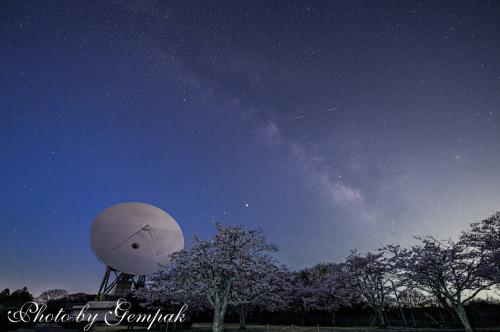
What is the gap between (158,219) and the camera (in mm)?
45000

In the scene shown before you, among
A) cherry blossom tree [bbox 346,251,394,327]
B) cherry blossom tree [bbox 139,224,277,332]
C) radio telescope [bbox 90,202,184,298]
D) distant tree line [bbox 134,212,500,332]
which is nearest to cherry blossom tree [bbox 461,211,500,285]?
distant tree line [bbox 134,212,500,332]

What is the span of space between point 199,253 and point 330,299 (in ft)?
99.1

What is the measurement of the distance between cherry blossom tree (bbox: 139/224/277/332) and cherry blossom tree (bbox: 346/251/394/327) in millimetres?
20068

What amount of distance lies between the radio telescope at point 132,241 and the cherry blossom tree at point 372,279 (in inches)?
1097

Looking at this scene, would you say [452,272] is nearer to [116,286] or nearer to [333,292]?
[333,292]

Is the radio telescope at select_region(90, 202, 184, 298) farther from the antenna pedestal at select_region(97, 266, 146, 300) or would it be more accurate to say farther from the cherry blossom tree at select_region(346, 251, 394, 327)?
the cherry blossom tree at select_region(346, 251, 394, 327)

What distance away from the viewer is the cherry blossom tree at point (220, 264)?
888 inches

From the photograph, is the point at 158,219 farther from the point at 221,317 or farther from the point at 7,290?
the point at 7,290

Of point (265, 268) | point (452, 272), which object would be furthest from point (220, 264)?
point (452, 272)

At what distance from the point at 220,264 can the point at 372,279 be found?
26.0 metres

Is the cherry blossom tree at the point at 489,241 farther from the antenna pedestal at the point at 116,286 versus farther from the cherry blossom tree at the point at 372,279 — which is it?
the antenna pedestal at the point at 116,286

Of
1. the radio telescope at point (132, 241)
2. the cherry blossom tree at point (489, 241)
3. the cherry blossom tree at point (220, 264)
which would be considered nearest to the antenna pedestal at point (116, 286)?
the radio telescope at point (132, 241)

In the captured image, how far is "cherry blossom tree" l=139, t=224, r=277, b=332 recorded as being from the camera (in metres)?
22.5

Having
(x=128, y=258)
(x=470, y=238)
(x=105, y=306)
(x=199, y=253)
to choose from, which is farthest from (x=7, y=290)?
(x=470, y=238)
